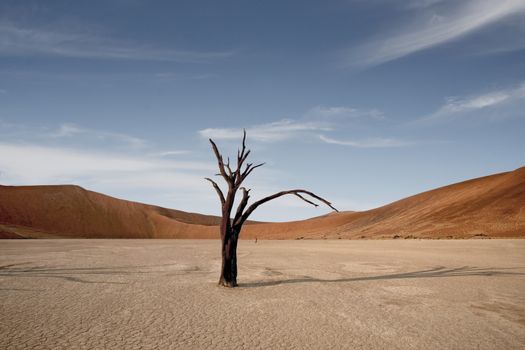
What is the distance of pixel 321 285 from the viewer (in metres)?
10.7

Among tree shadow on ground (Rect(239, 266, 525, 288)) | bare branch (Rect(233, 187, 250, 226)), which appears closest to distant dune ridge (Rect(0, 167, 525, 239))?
tree shadow on ground (Rect(239, 266, 525, 288))

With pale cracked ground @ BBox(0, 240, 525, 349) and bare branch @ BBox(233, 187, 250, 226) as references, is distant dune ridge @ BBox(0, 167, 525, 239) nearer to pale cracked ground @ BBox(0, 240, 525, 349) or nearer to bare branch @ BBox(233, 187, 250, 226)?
pale cracked ground @ BBox(0, 240, 525, 349)

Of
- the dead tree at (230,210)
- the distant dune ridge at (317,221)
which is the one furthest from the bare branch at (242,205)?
the distant dune ridge at (317,221)

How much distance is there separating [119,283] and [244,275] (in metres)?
4.14

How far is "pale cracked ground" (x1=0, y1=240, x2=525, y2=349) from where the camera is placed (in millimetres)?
5703

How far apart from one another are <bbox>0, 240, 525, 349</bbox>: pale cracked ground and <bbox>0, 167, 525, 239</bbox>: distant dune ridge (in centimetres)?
2843

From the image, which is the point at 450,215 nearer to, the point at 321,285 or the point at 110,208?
the point at 321,285

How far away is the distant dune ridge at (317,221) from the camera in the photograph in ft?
129

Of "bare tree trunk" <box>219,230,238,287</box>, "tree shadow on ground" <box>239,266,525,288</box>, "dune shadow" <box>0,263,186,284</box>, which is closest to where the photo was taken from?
"bare tree trunk" <box>219,230,238,287</box>

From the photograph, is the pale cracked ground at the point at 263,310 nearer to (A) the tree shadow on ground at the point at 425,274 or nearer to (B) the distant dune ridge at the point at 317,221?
(A) the tree shadow on ground at the point at 425,274

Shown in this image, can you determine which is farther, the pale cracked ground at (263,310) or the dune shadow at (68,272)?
the dune shadow at (68,272)

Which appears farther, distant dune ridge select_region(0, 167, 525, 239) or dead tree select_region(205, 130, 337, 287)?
distant dune ridge select_region(0, 167, 525, 239)

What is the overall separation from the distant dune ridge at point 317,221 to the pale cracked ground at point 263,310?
2843 centimetres

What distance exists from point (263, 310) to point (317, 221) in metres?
64.6
